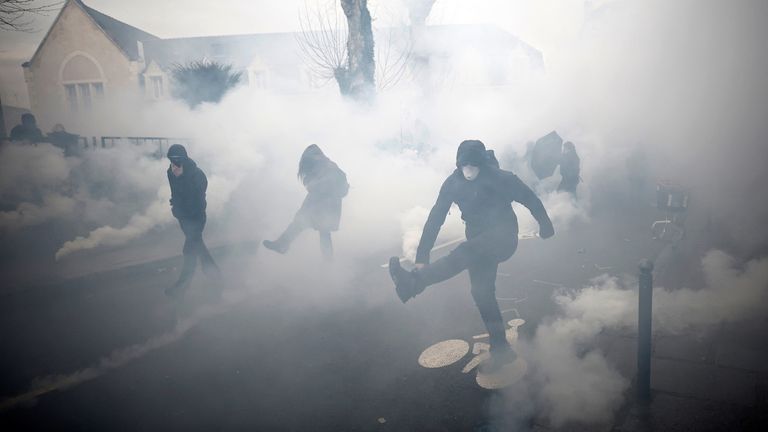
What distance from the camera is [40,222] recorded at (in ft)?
27.7

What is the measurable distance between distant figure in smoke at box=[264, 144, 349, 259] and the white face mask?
2.84 metres

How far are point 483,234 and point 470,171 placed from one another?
513 millimetres

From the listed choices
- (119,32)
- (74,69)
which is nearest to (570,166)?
(74,69)

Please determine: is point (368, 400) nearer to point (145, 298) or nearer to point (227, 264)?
point (145, 298)

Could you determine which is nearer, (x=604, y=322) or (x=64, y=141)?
(x=604, y=322)

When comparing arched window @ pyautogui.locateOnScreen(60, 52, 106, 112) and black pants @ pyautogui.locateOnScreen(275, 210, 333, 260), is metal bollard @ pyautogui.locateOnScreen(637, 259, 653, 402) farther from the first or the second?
arched window @ pyautogui.locateOnScreen(60, 52, 106, 112)

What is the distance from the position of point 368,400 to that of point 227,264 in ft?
15.2

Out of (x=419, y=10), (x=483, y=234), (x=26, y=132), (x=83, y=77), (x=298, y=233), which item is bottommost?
(x=298, y=233)

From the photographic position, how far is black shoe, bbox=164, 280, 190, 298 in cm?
553

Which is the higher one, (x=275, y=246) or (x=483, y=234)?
(x=483, y=234)

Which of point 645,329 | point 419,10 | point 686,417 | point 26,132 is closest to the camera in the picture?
point 686,417

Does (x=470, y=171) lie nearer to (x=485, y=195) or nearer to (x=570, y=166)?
(x=485, y=195)

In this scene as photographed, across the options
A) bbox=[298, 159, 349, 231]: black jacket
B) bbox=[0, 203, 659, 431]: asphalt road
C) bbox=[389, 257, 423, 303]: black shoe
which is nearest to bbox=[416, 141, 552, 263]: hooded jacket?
bbox=[389, 257, 423, 303]: black shoe

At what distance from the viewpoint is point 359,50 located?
1205 centimetres
